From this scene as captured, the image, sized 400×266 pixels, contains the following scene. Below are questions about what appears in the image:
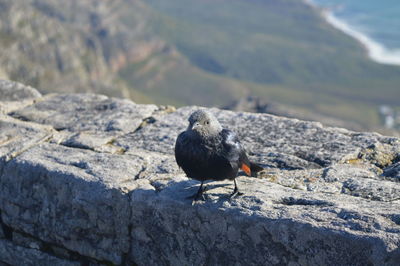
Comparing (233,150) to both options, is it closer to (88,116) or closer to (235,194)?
(235,194)

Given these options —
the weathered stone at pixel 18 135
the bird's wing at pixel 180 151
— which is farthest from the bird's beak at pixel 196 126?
the weathered stone at pixel 18 135

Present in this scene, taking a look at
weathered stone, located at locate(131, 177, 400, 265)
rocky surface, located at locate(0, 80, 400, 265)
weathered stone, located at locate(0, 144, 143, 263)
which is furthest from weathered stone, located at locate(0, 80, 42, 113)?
weathered stone, located at locate(131, 177, 400, 265)

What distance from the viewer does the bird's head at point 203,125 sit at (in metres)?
5.41

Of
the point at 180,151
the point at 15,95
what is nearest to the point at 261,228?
the point at 180,151

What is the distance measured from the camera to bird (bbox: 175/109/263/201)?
533cm

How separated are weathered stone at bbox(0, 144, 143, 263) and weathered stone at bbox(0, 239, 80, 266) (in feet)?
0.73

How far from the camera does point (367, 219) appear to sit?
4609 millimetres

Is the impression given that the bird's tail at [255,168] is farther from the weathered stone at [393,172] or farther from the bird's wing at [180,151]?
the weathered stone at [393,172]

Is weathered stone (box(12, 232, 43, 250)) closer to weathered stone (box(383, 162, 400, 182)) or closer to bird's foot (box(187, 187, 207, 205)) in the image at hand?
bird's foot (box(187, 187, 207, 205))

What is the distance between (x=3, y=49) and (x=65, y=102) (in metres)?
189

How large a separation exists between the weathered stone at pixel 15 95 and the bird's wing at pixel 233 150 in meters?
4.96

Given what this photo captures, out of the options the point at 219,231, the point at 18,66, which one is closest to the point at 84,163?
the point at 219,231

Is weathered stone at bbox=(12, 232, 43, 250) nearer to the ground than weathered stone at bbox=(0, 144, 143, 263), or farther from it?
nearer to the ground

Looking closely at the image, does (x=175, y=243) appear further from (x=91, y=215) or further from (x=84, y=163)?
(x=84, y=163)
